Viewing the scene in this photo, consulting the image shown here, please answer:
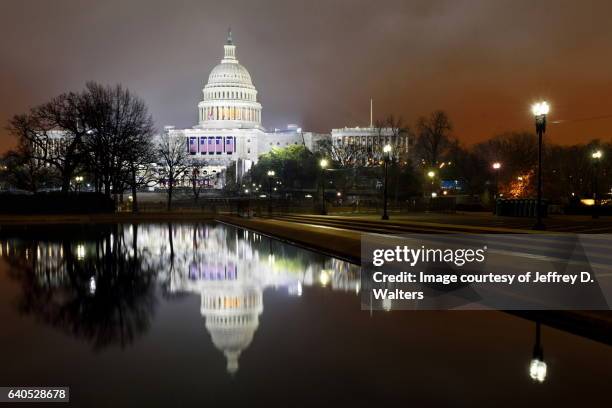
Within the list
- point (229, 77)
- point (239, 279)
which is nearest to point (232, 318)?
point (239, 279)

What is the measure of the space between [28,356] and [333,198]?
254 ft

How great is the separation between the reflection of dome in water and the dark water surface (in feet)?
0.08

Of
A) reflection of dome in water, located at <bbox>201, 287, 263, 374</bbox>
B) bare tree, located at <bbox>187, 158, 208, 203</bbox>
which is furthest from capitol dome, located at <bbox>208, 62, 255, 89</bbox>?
reflection of dome in water, located at <bbox>201, 287, 263, 374</bbox>

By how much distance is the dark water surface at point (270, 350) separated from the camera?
652cm

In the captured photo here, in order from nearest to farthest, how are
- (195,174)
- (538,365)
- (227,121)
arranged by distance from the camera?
(538,365)
(195,174)
(227,121)

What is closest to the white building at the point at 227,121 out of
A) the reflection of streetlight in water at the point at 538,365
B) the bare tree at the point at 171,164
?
the bare tree at the point at 171,164

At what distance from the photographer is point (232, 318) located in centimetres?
1052

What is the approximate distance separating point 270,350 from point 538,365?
3.42 meters

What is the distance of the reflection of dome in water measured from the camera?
8.44m

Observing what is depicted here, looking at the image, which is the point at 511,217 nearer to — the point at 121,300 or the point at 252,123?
the point at 121,300

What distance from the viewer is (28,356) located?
7949 mm

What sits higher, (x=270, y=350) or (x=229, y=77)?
(x=229, y=77)

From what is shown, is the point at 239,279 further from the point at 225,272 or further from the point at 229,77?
the point at 229,77

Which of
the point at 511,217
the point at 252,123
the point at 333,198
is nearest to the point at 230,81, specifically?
the point at 252,123
